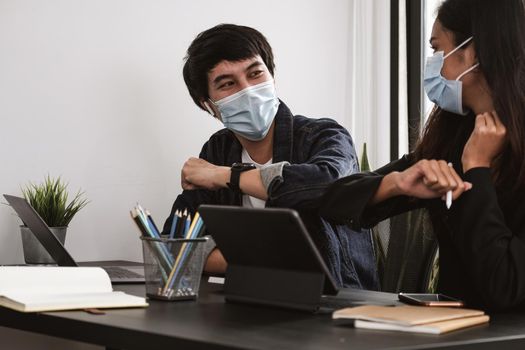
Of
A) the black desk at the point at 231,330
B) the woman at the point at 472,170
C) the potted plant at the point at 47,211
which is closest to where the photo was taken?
the black desk at the point at 231,330

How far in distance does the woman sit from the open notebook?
472mm

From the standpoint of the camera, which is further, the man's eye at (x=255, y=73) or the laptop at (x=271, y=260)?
the man's eye at (x=255, y=73)

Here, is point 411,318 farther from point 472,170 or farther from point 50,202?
point 50,202

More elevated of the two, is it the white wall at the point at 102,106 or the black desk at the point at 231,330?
the white wall at the point at 102,106

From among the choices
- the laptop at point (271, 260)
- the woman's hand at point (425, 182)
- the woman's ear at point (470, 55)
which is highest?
the woman's ear at point (470, 55)

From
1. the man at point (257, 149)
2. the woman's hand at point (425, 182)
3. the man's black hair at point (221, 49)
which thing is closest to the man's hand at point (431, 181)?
the woman's hand at point (425, 182)

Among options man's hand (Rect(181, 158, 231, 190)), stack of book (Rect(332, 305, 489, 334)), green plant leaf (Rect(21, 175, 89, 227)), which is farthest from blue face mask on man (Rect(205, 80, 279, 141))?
stack of book (Rect(332, 305, 489, 334))

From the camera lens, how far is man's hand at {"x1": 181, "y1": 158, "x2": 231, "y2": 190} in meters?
2.02

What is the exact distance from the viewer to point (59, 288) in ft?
4.51

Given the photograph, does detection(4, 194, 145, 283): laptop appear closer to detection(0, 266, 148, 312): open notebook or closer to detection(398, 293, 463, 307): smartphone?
detection(0, 266, 148, 312): open notebook

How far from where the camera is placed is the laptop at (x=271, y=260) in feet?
3.77

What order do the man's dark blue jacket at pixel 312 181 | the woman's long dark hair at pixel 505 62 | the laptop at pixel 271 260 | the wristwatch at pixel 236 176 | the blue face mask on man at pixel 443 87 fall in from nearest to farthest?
the laptop at pixel 271 260
the woman's long dark hair at pixel 505 62
the blue face mask on man at pixel 443 87
the man's dark blue jacket at pixel 312 181
the wristwatch at pixel 236 176

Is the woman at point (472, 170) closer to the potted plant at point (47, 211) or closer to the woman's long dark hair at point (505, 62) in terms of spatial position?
the woman's long dark hair at point (505, 62)

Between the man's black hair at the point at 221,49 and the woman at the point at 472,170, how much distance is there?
687 millimetres
